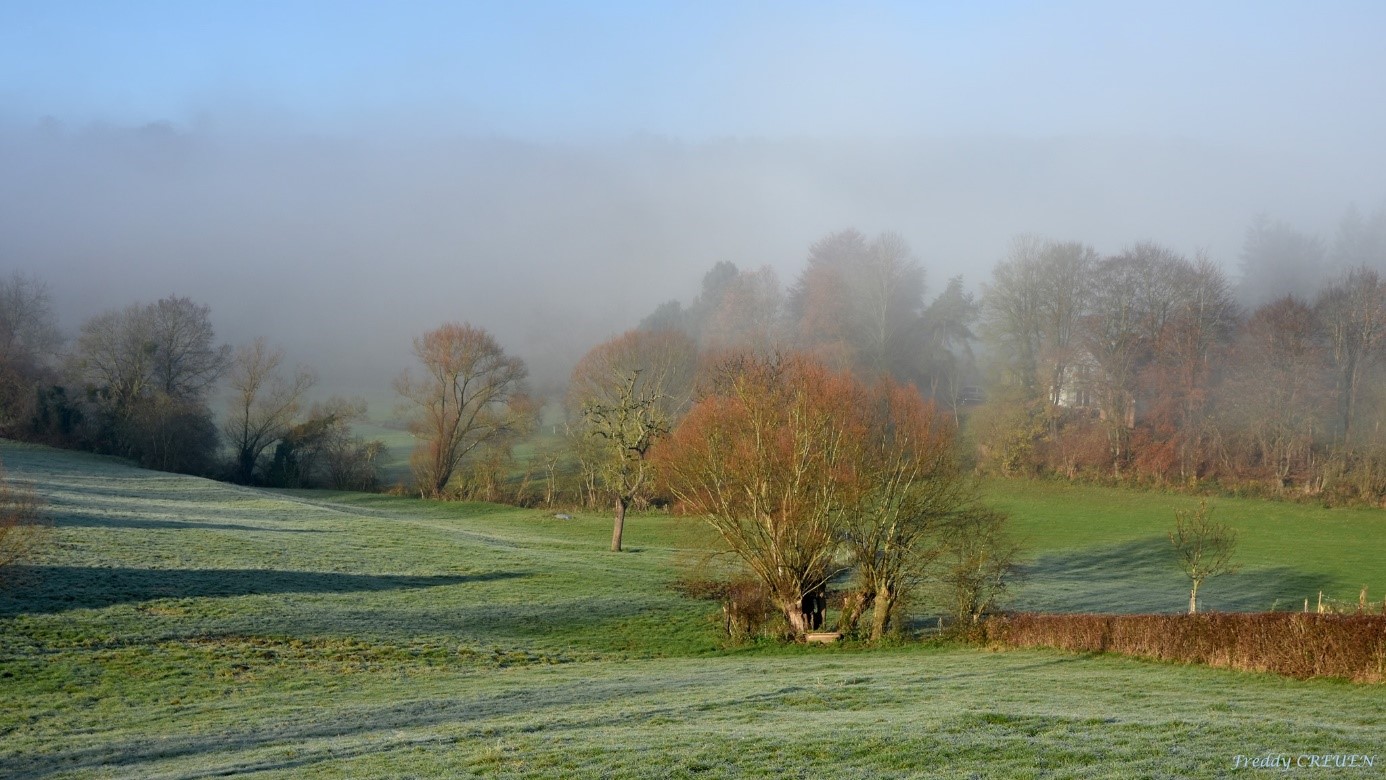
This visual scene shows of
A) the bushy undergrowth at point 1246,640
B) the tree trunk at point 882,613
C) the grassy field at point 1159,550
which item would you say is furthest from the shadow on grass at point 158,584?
the grassy field at point 1159,550

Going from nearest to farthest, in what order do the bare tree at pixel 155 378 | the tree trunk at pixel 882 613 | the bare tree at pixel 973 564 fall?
the bare tree at pixel 973 564
the tree trunk at pixel 882 613
the bare tree at pixel 155 378

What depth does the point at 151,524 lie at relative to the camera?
4725cm

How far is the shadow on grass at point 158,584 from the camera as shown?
29.8m

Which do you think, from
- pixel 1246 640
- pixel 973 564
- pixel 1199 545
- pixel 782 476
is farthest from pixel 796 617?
pixel 1199 545

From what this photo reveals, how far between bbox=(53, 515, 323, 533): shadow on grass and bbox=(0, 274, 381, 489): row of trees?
40998 mm

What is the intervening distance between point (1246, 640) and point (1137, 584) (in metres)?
30.0

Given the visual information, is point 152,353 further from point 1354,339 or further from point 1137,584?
point 1354,339

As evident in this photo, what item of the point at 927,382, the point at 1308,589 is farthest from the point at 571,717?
the point at 927,382

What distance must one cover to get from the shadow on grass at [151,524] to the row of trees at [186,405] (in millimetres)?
40998

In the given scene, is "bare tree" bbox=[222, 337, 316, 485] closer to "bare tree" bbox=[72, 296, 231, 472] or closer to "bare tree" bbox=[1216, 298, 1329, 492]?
"bare tree" bbox=[72, 296, 231, 472]

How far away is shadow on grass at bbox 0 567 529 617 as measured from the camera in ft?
97.7

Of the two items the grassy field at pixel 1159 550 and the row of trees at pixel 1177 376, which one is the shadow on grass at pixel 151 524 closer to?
the grassy field at pixel 1159 550

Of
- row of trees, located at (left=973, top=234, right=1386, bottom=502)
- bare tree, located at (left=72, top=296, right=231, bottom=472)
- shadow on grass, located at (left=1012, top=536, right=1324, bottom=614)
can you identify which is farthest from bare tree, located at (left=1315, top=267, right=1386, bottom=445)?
bare tree, located at (left=72, top=296, right=231, bottom=472)

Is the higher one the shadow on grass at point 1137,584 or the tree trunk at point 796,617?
the shadow on grass at point 1137,584
